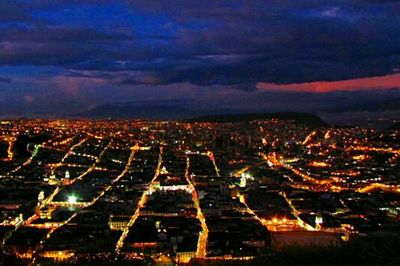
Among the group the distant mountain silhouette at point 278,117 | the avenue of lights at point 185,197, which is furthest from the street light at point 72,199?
the distant mountain silhouette at point 278,117

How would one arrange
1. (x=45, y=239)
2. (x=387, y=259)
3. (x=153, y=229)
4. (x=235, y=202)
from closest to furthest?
1. (x=387, y=259)
2. (x=45, y=239)
3. (x=153, y=229)
4. (x=235, y=202)

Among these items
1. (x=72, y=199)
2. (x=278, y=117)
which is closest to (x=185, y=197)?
(x=72, y=199)

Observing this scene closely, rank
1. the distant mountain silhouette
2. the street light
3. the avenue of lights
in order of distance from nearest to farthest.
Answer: the avenue of lights → the street light → the distant mountain silhouette

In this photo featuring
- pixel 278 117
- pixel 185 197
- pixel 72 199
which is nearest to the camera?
pixel 72 199

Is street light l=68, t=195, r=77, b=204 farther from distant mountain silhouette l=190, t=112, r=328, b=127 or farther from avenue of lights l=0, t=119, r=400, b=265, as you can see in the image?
distant mountain silhouette l=190, t=112, r=328, b=127

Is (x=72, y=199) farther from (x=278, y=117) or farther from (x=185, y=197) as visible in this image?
(x=278, y=117)

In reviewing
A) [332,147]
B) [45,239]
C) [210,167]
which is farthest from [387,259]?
[332,147]

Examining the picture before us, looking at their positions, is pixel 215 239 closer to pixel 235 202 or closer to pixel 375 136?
pixel 235 202

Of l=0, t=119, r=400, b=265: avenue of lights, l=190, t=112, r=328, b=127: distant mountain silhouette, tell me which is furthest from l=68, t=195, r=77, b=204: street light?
l=190, t=112, r=328, b=127: distant mountain silhouette
